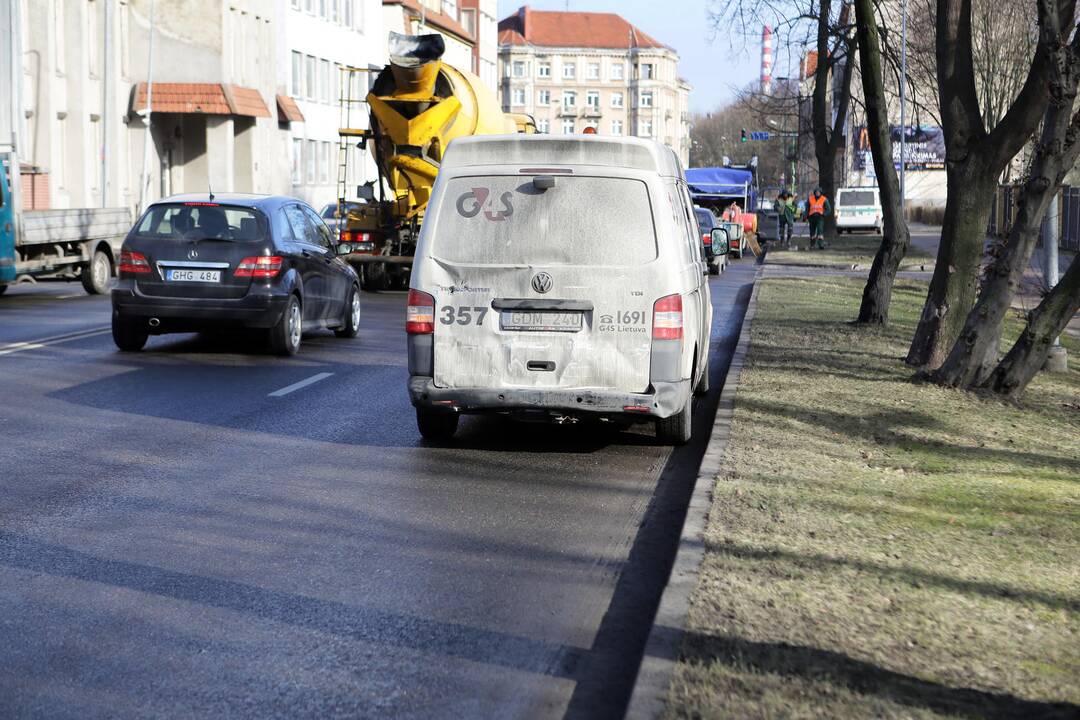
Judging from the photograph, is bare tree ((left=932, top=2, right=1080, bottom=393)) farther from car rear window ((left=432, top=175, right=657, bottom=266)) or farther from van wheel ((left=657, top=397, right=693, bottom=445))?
car rear window ((left=432, top=175, right=657, bottom=266))


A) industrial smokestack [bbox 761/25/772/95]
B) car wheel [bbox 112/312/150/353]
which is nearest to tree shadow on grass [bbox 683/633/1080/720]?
car wheel [bbox 112/312/150/353]

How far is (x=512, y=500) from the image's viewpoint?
8.50m

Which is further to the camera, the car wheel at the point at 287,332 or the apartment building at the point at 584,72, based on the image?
the apartment building at the point at 584,72

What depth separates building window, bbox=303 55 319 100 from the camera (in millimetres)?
66475

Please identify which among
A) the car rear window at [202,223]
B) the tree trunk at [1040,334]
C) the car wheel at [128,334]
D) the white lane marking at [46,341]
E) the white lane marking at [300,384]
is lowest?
the white lane marking at [300,384]

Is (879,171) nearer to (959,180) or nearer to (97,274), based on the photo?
(959,180)

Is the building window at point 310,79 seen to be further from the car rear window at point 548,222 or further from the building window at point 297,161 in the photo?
the car rear window at point 548,222

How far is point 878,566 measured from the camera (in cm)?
644

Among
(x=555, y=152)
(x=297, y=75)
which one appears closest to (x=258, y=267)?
(x=555, y=152)

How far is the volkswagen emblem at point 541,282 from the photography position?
9695 mm

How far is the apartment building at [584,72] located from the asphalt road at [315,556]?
547 feet

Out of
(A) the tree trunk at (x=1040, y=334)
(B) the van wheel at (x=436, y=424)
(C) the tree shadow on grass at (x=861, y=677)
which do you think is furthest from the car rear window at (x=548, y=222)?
(C) the tree shadow on grass at (x=861, y=677)

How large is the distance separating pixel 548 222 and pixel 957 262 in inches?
220

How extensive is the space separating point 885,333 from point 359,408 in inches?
318
